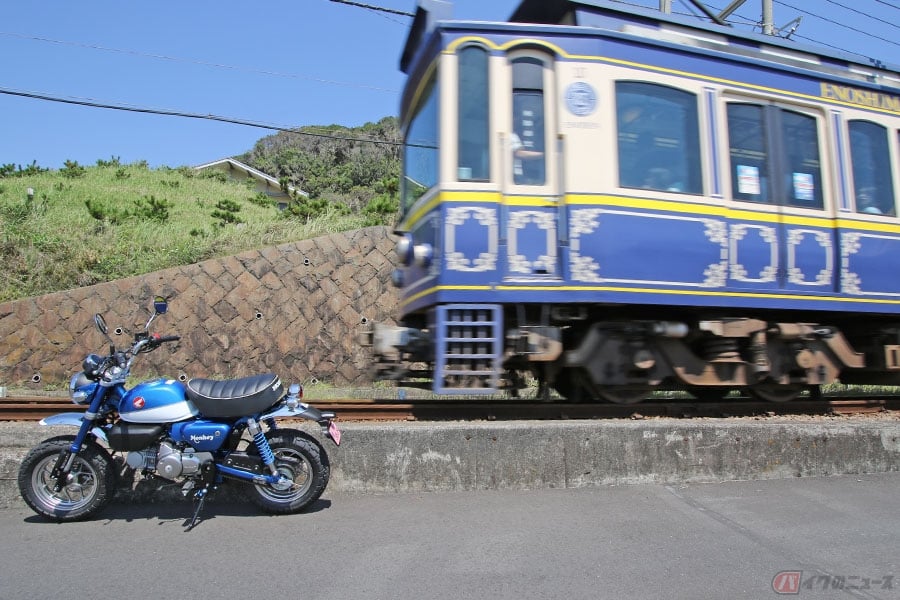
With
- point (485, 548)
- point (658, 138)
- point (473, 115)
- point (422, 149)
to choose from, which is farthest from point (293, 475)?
point (658, 138)

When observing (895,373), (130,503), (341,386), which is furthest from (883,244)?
(341,386)

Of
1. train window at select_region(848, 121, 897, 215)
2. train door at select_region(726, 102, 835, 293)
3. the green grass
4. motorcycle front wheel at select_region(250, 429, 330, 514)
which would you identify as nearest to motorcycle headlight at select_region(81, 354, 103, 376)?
motorcycle front wheel at select_region(250, 429, 330, 514)

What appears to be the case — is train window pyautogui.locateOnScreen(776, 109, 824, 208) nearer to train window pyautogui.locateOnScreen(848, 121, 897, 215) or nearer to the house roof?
train window pyautogui.locateOnScreen(848, 121, 897, 215)

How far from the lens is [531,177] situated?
5.40 metres

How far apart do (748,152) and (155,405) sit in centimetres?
540

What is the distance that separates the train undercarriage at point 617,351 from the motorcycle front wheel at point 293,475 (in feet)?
4.34

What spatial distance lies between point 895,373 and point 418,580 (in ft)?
21.2

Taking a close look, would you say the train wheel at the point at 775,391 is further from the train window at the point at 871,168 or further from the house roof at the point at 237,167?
the house roof at the point at 237,167

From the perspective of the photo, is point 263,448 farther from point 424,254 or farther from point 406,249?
point 406,249

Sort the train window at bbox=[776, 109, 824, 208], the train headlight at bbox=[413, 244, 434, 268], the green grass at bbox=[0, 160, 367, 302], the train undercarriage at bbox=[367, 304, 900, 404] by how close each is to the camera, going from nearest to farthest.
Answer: the train undercarriage at bbox=[367, 304, 900, 404]
the train headlight at bbox=[413, 244, 434, 268]
the train window at bbox=[776, 109, 824, 208]
the green grass at bbox=[0, 160, 367, 302]

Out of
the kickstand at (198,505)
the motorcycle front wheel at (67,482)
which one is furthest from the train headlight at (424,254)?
the motorcycle front wheel at (67,482)

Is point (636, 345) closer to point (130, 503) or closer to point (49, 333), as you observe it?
point (130, 503)

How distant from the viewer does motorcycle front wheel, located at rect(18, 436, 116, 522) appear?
390cm

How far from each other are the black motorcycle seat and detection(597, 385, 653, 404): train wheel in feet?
11.2
